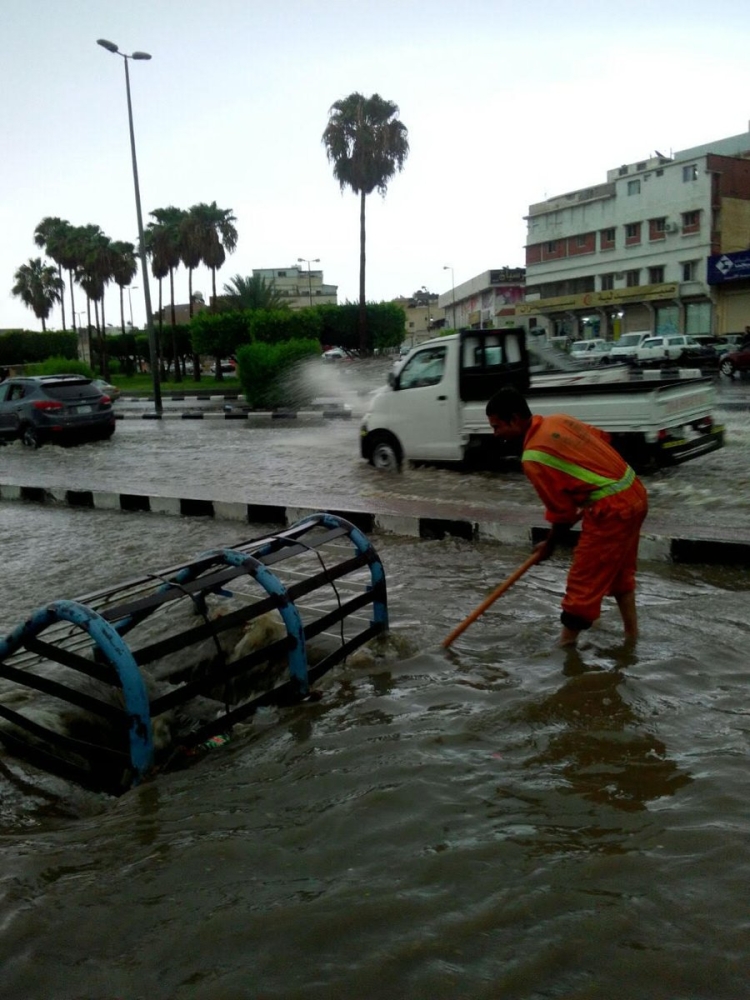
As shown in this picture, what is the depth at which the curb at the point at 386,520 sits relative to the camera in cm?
673

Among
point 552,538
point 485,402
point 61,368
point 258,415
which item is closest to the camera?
point 552,538

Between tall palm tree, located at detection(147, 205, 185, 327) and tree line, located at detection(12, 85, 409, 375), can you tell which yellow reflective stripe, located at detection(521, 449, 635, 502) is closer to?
tree line, located at detection(12, 85, 409, 375)

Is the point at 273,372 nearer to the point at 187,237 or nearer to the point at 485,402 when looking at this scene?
the point at 485,402

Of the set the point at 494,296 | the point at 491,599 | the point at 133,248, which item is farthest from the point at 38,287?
the point at 491,599

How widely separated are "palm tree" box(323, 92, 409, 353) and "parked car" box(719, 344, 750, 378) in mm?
15781

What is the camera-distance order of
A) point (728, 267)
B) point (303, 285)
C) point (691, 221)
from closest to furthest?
point (728, 267) → point (691, 221) → point (303, 285)

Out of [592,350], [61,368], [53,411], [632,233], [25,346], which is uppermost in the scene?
[632,233]

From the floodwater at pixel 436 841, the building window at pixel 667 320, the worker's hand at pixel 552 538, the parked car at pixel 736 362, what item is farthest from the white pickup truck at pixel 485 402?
the building window at pixel 667 320

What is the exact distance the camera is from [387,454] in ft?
40.2

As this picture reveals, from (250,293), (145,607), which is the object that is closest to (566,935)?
(145,607)

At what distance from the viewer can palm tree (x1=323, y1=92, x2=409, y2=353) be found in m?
39.6

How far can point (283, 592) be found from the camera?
13.3 feet

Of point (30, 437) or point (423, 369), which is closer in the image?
point (423, 369)

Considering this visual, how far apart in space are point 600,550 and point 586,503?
244 millimetres
